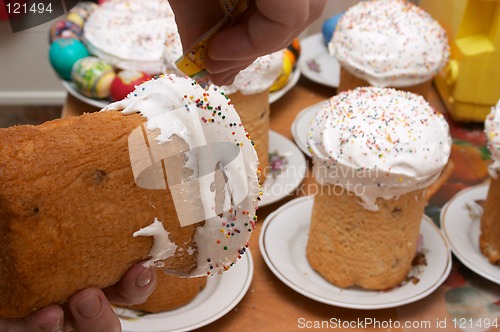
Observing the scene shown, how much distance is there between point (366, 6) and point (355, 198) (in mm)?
791

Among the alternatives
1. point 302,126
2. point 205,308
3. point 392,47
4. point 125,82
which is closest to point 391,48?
point 392,47

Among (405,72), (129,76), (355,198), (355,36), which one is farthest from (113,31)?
(355,198)

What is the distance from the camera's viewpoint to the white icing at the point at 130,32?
1747 millimetres

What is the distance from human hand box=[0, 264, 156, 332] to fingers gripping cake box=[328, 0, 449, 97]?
1002mm

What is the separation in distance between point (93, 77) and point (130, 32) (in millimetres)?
219

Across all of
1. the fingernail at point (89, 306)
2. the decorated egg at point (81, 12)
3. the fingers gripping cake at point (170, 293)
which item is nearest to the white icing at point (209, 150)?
the fingernail at point (89, 306)

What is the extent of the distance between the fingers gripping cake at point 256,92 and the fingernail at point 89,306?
2.53 feet

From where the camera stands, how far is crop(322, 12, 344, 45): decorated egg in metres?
2.12

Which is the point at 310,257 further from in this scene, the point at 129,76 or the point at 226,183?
the point at 129,76

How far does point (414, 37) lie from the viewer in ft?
5.26

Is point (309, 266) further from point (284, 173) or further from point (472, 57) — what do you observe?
point (472, 57)

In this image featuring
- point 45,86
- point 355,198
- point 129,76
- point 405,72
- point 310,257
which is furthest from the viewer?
point 45,86

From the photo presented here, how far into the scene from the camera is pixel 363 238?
125 cm

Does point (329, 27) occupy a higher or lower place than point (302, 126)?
higher
